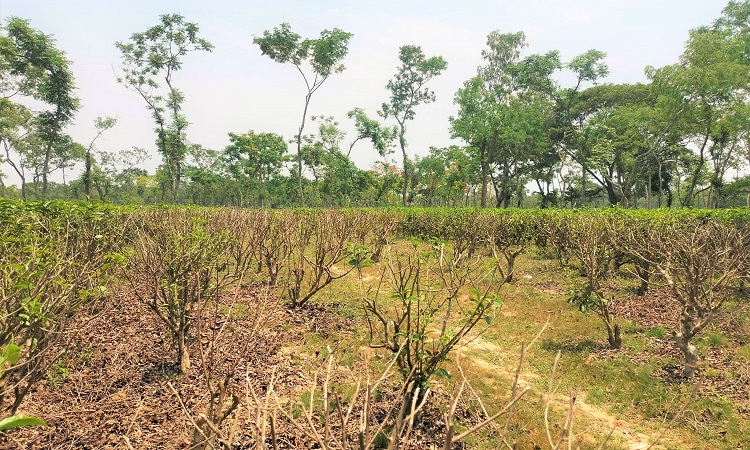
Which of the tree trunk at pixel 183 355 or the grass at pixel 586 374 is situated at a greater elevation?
the tree trunk at pixel 183 355

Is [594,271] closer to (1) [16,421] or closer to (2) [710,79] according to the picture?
(1) [16,421]

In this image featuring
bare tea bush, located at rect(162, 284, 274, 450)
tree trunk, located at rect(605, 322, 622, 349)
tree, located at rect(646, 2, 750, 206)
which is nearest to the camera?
bare tea bush, located at rect(162, 284, 274, 450)

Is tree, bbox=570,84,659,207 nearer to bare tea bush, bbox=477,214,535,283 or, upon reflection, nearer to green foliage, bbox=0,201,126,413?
bare tea bush, bbox=477,214,535,283

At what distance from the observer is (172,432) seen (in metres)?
4.41

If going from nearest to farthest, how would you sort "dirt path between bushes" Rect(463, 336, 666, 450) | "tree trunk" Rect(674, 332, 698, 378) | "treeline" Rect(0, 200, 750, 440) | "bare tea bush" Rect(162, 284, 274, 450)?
"bare tea bush" Rect(162, 284, 274, 450)
"treeline" Rect(0, 200, 750, 440)
"dirt path between bushes" Rect(463, 336, 666, 450)
"tree trunk" Rect(674, 332, 698, 378)

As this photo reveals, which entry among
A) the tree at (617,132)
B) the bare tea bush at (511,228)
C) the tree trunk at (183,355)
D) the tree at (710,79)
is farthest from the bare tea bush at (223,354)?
the tree at (617,132)

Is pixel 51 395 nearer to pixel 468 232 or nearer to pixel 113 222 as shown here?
pixel 113 222

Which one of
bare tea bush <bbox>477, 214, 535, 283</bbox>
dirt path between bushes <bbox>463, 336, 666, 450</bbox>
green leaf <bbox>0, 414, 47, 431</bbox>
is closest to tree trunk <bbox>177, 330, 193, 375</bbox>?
dirt path between bushes <bbox>463, 336, 666, 450</bbox>

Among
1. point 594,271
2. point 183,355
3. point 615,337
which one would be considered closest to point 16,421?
point 183,355

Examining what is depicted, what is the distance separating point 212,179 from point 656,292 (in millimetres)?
51516

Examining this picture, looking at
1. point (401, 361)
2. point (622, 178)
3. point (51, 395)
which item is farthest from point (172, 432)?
point (622, 178)

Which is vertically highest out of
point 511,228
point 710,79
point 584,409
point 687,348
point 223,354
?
point 710,79

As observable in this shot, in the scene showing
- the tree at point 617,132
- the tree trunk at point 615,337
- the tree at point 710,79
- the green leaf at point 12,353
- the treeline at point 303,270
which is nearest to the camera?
the green leaf at point 12,353

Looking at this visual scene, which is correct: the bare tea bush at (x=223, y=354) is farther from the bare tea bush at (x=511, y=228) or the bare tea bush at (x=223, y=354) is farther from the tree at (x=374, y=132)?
the tree at (x=374, y=132)
